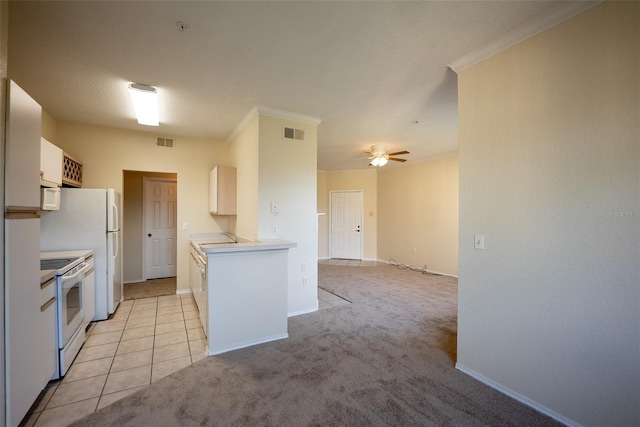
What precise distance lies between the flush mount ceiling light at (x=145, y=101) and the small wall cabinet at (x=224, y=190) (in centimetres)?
107

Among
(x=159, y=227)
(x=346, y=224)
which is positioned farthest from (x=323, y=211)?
(x=159, y=227)

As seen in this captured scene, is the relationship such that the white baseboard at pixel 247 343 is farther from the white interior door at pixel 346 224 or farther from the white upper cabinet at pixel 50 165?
the white interior door at pixel 346 224

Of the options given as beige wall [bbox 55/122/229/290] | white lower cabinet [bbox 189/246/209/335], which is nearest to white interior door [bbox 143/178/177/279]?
beige wall [bbox 55/122/229/290]

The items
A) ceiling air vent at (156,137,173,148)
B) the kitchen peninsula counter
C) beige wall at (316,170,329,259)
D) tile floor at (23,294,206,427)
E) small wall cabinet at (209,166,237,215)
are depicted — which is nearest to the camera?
tile floor at (23,294,206,427)

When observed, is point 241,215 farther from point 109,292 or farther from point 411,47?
point 411,47

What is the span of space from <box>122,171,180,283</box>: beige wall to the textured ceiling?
2035 mm

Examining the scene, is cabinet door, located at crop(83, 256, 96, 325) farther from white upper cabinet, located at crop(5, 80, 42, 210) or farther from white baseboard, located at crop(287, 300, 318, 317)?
white baseboard, located at crop(287, 300, 318, 317)

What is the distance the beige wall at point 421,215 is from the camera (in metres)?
5.96

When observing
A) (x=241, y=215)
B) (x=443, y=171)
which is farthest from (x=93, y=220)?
(x=443, y=171)

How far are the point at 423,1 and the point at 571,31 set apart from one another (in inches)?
38.7

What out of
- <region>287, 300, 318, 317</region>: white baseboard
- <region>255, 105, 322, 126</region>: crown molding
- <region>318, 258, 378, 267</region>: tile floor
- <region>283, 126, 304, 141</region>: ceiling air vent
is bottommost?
<region>318, 258, 378, 267</region>: tile floor

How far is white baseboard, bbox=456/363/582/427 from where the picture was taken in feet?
5.83

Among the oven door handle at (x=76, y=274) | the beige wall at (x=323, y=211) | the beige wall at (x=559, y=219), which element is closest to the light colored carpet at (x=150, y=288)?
the oven door handle at (x=76, y=274)

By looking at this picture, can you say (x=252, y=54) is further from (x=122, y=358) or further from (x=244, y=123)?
(x=122, y=358)
